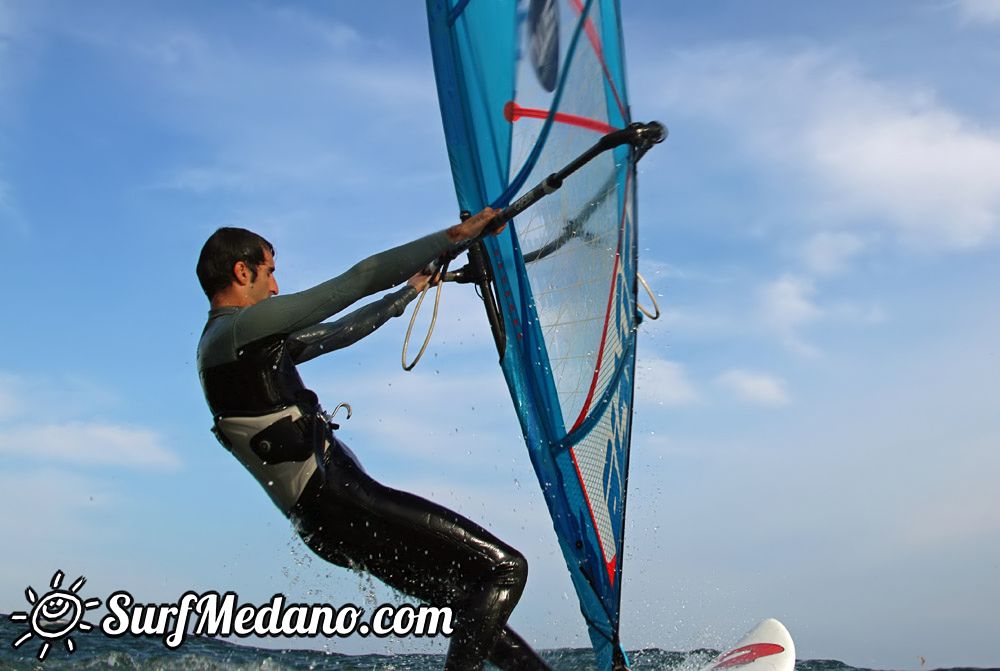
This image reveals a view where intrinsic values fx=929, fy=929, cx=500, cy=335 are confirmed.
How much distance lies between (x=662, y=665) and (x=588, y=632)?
1.37m

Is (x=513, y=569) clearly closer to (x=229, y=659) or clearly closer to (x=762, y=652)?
(x=762, y=652)

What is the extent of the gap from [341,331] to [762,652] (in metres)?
2.60

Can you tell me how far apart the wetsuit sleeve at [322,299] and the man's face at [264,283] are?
0.27m

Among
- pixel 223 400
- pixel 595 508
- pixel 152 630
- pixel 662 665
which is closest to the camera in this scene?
pixel 223 400

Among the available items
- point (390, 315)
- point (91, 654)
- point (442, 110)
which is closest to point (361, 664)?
point (91, 654)

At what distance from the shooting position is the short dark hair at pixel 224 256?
137 inches

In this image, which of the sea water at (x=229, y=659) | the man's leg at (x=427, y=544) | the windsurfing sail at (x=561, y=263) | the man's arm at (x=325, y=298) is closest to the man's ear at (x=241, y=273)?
the man's arm at (x=325, y=298)

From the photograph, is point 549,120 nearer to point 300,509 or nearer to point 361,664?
point 300,509

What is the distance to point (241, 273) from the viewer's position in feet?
11.5

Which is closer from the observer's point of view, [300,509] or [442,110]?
[300,509]

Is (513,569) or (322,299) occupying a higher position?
(322,299)

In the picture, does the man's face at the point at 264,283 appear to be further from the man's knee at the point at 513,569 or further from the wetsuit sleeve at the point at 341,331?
the man's knee at the point at 513,569

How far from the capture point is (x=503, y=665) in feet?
12.4

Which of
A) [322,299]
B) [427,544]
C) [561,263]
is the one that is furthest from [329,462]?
[561,263]
